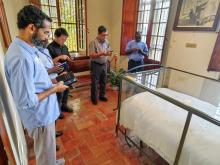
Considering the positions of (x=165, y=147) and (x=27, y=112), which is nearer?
(x=27, y=112)

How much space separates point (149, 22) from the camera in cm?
322

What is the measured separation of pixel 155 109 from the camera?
1.43 m

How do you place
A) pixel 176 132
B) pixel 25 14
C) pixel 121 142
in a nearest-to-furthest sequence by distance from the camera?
pixel 25 14 → pixel 176 132 → pixel 121 142

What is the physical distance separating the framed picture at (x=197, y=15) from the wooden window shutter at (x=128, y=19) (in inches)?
50.6

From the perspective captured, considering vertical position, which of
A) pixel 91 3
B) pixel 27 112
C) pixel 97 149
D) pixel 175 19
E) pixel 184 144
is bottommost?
pixel 97 149

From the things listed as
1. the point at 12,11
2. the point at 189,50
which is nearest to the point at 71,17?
the point at 12,11

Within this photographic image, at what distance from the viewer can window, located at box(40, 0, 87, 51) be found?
3.51m

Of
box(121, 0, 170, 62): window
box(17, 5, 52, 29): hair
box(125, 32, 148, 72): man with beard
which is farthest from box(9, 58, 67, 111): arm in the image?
box(121, 0, 170, 62): window

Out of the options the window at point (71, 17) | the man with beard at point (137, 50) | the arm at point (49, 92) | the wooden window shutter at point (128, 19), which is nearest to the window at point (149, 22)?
the wooden window shutter at point (128, 19)

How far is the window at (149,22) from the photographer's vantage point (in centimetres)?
297

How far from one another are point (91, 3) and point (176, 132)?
3931mm

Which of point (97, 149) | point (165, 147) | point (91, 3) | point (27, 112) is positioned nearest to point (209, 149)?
point (165, 147)

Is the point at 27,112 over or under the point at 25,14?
under

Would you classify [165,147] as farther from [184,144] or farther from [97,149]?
[97,149]
